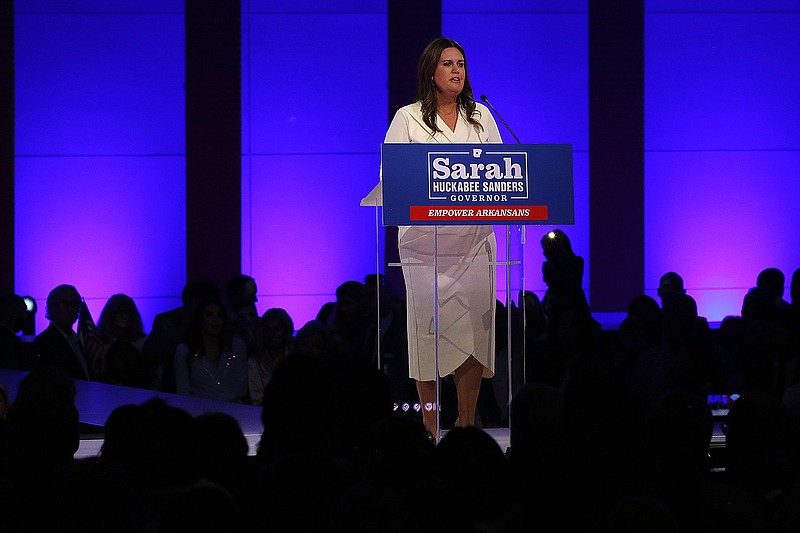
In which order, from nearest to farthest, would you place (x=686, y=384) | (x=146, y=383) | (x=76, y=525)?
(x=76, y=525), (x=686, y=384), (x=146, y=383)

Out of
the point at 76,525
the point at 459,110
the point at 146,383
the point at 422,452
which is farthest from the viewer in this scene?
the point at 146,383

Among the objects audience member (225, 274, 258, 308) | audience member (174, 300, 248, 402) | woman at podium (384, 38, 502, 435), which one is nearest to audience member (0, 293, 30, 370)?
audience member (174, 300, 248, 402)

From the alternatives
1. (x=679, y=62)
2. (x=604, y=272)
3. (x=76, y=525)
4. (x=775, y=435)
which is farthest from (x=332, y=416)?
(x=679, y=62)

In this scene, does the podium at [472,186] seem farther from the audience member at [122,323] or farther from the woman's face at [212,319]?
the audience member at [122,323]

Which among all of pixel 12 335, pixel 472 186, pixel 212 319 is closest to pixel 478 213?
pixel 472 186

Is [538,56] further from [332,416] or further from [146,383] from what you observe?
[332,416]

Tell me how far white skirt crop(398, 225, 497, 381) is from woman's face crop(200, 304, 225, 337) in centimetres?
170

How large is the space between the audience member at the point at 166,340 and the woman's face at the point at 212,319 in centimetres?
11

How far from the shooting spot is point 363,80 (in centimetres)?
841

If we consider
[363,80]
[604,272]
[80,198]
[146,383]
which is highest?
[363,80]

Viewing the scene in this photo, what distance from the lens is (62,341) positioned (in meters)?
6.04

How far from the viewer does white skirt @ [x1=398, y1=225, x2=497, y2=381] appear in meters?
4.23

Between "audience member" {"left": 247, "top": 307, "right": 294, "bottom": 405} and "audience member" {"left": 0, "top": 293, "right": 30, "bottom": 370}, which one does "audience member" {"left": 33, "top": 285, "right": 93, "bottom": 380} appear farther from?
"audience member" {"left": 247, "top": 307, "right": 294, "bottom": 405}

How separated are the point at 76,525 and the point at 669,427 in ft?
5.21
